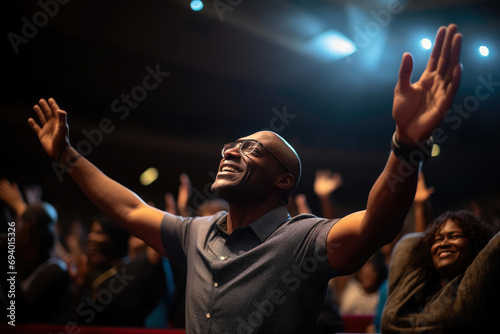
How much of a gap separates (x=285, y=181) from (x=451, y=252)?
69cm

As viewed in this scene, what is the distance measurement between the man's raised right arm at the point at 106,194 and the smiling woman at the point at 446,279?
3.06 ft

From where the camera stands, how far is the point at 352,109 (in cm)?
652

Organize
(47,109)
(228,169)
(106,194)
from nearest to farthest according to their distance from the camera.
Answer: (228,169)
(106,194)
(47,109)

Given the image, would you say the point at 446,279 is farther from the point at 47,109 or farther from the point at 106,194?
the point at 47,109

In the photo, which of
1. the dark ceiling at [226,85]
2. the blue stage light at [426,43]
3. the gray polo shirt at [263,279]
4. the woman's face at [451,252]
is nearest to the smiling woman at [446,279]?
the woman's face at [451,252]

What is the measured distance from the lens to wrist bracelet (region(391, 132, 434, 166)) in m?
1.08

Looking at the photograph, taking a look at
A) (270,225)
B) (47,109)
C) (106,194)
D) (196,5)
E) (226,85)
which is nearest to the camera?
(270,225)

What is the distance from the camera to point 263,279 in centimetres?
130

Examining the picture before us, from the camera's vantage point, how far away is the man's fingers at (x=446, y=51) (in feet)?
3.65

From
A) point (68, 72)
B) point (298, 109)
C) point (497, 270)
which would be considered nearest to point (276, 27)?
point (298, 109)

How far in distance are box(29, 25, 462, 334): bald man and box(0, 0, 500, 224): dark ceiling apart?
10.0ft

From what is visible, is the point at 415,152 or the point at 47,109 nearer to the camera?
the point at 415,152

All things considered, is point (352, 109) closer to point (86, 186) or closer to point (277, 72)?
point (277, 72)

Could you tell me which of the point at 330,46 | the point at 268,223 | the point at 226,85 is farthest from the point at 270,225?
the point at 226,85
